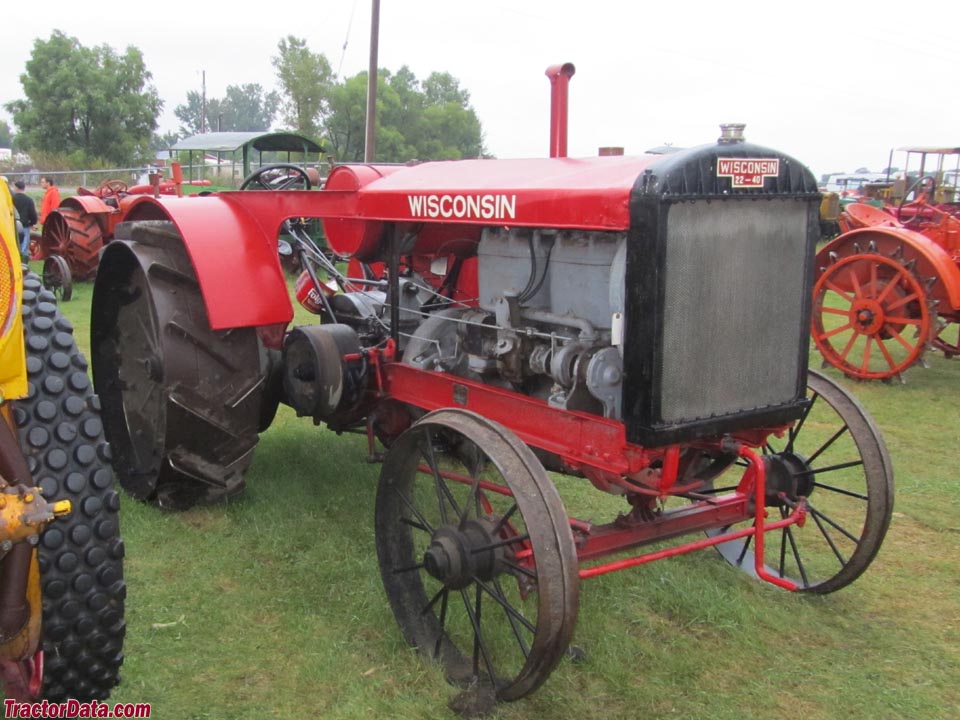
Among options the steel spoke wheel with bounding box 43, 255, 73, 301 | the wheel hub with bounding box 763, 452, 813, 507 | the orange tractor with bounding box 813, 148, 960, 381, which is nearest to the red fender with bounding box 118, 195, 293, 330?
the wheel hub with bounding box 763, 452, 813, 507

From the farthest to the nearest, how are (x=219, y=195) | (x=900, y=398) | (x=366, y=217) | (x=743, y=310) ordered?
(x=900, y=398)
(x=219, y=195)
(x=366, y=217)
(x=743, y=310)

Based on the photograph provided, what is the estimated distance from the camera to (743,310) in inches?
111

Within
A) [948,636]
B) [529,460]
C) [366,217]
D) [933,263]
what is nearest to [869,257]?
[933,263]

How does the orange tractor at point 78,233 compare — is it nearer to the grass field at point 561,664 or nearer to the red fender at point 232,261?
the red fender at point 232,261

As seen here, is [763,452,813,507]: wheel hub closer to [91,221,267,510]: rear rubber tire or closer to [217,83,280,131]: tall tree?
[91,221,267,510]: rear rubber tire

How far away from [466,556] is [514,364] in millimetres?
769

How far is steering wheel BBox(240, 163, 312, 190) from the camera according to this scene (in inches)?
173

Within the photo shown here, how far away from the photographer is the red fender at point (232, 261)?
3582mm

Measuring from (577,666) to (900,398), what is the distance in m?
4.79

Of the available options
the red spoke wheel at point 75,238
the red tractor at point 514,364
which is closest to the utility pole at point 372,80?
the red spoke wheel at point 75,238

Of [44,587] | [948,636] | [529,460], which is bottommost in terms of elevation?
[948,636]

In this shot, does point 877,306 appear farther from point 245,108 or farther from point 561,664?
point 245,108

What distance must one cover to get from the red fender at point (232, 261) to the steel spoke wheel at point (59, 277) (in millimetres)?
7143

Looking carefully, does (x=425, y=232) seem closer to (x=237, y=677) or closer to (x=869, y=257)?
(x=237, y=677)
